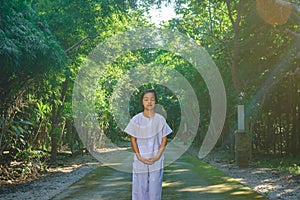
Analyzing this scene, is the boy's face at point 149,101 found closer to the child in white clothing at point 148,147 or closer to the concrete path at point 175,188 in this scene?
the child in white clothing at point 148,147

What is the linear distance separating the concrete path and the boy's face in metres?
3.73

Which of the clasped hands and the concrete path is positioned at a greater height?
the clasped hands

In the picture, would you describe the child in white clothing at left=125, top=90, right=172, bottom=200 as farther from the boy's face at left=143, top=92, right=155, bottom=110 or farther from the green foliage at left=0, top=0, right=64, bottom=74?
the green foliage at left=0, top=0, right=64, bottom=74

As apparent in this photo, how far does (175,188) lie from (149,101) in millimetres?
5079

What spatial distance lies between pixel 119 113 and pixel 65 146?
7.30 meters

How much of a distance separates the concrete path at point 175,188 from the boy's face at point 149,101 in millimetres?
3728

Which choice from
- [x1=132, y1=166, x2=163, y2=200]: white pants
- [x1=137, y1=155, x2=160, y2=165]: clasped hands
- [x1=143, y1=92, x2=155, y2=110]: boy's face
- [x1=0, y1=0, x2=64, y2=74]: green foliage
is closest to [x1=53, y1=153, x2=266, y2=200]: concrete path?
[x1=0, y1=0, x2=64, y2=74]: green foliage

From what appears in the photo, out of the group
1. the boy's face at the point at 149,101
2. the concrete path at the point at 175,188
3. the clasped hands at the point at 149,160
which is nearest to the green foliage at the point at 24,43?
the concrete path at the point at 175,188

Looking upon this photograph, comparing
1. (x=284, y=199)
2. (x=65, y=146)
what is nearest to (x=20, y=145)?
(x=284, y=199)

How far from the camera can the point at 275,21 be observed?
14258mm

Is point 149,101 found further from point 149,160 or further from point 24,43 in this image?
point 24,43

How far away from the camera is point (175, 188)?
9773 mm

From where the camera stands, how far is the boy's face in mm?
5102

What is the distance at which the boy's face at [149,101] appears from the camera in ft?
16.7
